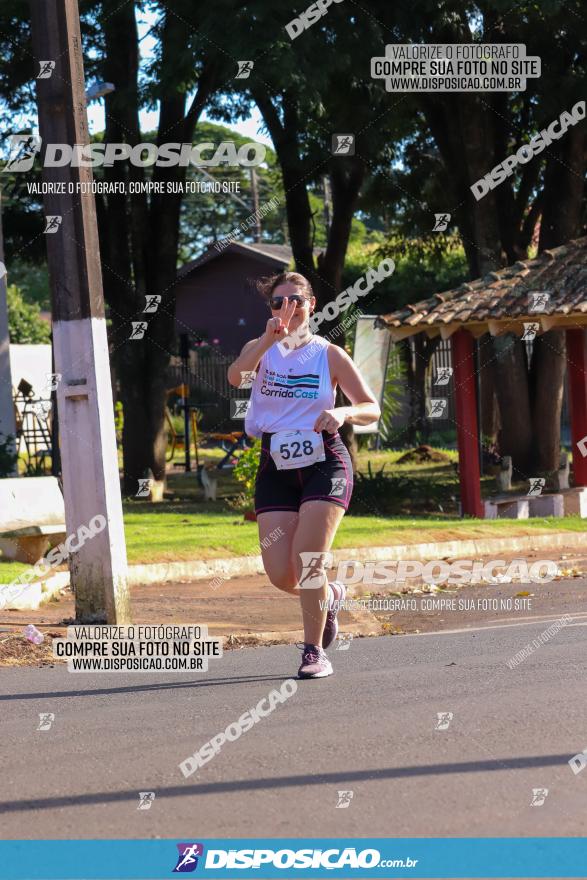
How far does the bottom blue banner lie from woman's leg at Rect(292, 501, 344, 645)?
9.07 ft

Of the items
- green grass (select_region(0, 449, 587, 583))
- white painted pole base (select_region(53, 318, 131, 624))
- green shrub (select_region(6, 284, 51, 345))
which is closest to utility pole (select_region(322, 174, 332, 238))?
green grass (select_region(0, 449, 587, 583))

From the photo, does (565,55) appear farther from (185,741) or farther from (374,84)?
(185,741)

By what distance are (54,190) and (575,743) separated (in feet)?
17.4

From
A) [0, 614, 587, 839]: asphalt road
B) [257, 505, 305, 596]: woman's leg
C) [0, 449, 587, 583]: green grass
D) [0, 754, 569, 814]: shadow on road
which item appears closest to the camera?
[0, 614, 587, 839]: asphalt road

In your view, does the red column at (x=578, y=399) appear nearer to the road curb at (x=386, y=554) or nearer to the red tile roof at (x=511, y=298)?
the red tile roof at (x=511, y=298)

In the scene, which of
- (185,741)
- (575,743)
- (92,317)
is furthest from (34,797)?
(92,317)

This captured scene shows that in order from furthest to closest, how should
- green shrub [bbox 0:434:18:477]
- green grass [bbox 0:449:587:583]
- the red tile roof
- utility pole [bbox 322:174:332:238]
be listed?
utility pole [bbox 322:174:332:238] → green shrub [bbox 0:434:18:477] → the red tile roof → green grass [bbox 0:449:587:583]

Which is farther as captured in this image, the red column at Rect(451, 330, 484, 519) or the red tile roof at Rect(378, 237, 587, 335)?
the red column at Rect(451, 330, 484, 519)

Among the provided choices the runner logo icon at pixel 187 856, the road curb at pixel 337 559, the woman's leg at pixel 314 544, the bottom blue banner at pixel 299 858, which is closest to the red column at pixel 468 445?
the road curb at pixel 337 559

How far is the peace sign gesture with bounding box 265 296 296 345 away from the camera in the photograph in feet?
23.8

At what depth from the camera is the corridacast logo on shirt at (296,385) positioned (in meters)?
7.29

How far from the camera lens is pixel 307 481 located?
289 inches

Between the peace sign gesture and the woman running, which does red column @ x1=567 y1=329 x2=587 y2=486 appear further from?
the peace sign gesture

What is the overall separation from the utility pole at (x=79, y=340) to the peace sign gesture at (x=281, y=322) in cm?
236
